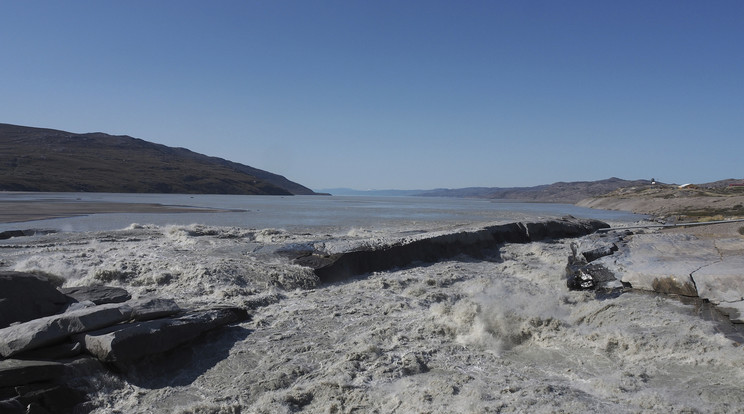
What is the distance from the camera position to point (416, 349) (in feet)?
25.9

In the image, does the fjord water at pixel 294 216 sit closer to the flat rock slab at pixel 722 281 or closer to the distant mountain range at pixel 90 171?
the flat rock slab at pixel 722 281

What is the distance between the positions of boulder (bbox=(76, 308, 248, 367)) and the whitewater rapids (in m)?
0.25

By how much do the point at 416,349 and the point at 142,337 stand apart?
180 inches

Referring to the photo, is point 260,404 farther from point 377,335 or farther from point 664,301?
point 664,301

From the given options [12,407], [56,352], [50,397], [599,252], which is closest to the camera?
[12,407]

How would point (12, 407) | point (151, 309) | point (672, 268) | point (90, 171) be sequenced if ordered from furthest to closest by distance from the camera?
point (90, 171) → point (672, 268) → point (151, 309) → point (12, 407)

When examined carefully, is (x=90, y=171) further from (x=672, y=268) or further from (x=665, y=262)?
(x=672, y=268)

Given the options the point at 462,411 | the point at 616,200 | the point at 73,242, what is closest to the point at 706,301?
the point at 462,411

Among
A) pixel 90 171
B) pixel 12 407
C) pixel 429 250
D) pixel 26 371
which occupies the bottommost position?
pixel 12 407

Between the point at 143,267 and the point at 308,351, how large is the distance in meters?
7.81

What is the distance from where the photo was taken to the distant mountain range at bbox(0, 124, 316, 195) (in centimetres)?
9781

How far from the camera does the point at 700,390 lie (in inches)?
236

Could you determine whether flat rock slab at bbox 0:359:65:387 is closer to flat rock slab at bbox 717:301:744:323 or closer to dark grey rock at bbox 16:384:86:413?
dark grey rock at bbox 16:384:86:413

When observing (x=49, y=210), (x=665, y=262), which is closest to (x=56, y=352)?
(x=665, y=262)
